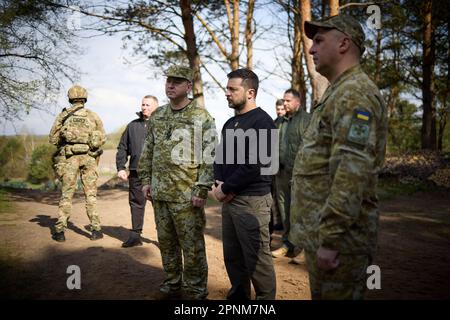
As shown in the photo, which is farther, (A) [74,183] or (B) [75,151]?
(A) [74,183]

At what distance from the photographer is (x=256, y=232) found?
9.99ft

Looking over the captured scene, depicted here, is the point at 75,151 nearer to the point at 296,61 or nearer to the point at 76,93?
the point at 76,93

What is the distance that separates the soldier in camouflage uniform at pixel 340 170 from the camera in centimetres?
170

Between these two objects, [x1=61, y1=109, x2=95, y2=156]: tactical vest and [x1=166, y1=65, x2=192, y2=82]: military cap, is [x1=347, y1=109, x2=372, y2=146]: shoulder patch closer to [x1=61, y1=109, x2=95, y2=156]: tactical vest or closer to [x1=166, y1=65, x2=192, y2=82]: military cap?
[x1=166, y1=65, x2=192, y2=82]: military cap

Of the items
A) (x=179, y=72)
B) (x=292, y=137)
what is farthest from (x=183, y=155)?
(x=292, y=137)

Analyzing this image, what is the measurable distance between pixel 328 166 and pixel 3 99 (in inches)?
315

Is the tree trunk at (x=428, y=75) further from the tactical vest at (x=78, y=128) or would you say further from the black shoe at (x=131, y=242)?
the tactical vest at (x=78, y=128)

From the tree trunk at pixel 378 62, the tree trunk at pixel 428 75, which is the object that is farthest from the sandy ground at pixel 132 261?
the tree trunk at pixel 378 62

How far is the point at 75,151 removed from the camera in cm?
548

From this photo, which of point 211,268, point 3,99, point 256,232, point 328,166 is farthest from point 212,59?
point 328,166

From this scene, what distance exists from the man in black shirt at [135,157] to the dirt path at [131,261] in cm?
33

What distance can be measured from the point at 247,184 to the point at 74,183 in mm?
3775

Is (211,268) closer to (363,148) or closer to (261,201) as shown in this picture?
(261,201)

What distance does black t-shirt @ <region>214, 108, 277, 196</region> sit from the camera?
3.01 metres
